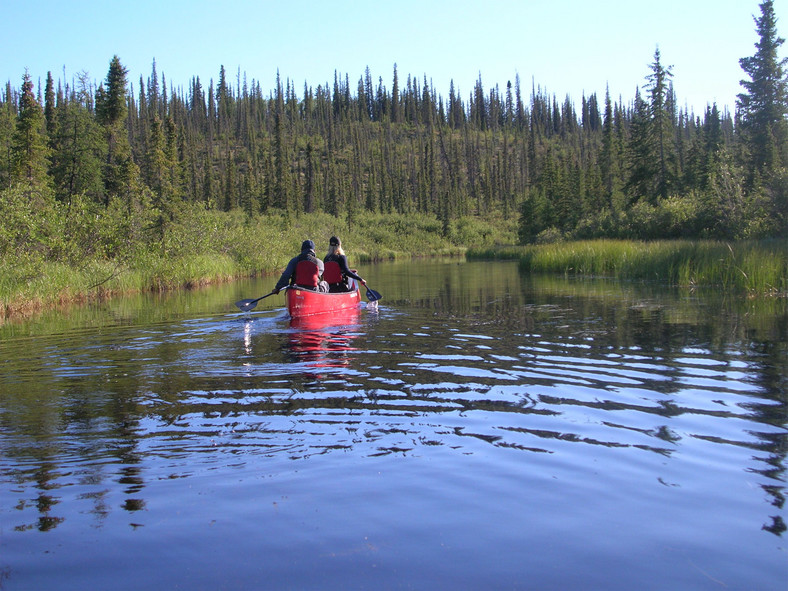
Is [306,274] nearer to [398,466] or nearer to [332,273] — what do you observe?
[332,273]

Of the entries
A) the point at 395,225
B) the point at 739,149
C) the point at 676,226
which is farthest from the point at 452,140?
the point at 676,226

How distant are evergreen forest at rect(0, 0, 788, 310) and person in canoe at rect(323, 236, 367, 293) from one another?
10435 mm

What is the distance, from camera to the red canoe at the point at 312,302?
1537 cm

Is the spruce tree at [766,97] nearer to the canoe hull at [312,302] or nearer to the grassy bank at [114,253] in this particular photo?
the grassy bank at [114,253]

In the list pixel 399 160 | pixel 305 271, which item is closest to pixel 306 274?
pixel 305 271

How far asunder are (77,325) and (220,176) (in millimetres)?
79739

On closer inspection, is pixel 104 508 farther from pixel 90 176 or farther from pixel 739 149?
pixel 739 149

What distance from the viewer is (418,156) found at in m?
119

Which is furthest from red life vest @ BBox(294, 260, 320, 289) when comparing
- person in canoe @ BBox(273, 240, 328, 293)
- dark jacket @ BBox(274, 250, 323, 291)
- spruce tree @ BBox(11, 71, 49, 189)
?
spruce tree @ BBox(11, 71, 49, 189)

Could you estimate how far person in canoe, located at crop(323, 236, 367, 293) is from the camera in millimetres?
18094

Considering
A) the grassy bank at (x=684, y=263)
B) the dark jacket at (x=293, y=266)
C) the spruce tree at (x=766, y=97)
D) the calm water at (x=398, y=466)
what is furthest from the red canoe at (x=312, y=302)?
the spruce tree at (x=766, y=97)

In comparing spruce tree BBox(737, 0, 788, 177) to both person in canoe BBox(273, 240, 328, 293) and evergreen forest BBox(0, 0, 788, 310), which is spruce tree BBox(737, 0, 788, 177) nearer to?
evergreen forest BBox(0, 0, 788, 310)

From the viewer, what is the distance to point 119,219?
30.8 metres

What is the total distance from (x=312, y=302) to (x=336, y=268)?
2565mm
